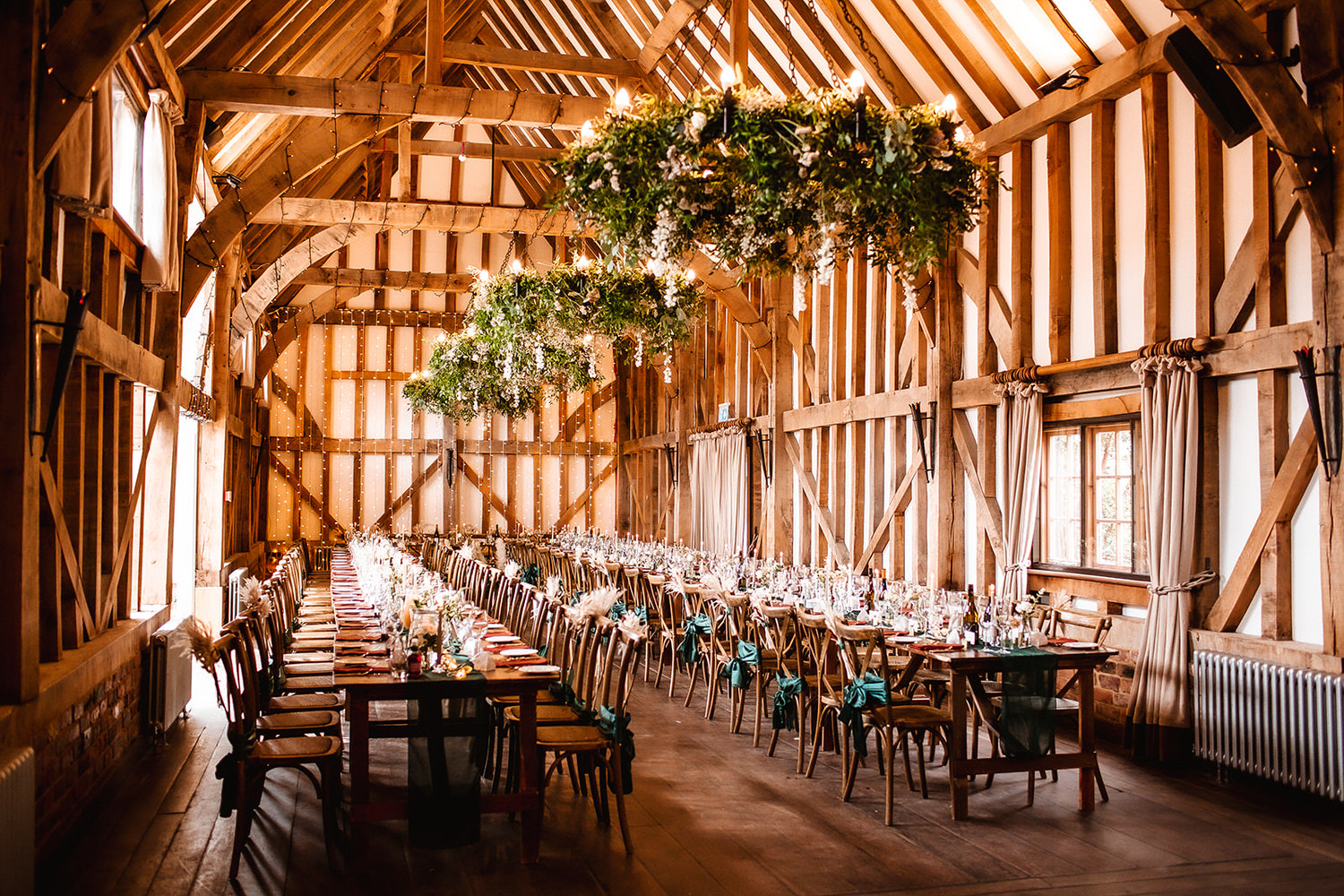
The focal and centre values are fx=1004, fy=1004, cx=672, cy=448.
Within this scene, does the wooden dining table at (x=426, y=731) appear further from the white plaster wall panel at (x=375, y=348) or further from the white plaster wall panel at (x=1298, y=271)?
the white plaster wall panel at (x=375, y=348)

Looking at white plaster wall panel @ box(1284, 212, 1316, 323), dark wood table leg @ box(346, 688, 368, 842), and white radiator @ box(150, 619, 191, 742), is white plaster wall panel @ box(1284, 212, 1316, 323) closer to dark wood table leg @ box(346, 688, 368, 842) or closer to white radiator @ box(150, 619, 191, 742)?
dark wood table leg @ box(346, 688, 368, 842)

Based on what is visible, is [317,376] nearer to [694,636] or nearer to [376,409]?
[376,409]

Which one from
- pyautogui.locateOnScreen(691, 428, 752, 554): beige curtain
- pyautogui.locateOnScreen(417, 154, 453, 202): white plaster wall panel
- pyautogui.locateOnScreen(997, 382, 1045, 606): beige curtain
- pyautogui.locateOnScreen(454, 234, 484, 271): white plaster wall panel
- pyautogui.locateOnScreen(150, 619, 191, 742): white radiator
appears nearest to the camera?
pyautogui.locateOnScreen(150, 619, 191, 742): white radiator

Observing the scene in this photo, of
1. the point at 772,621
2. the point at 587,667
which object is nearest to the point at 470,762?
the point at 587,667

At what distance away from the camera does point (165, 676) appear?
22.1 feet

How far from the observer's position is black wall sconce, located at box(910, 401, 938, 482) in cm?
876

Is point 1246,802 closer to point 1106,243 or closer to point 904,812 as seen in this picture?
point 904,812

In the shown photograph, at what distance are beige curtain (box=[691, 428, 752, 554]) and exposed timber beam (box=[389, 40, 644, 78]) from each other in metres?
4.62

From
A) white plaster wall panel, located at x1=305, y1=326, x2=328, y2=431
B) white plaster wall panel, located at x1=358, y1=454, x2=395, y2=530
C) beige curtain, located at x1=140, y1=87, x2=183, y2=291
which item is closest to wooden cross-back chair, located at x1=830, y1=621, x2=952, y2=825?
beige curtain, located at x1=140, y1=87, x2=183, y2=291

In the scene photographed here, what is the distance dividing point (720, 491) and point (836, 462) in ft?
9.83

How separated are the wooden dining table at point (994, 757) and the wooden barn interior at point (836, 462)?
0.11 ft

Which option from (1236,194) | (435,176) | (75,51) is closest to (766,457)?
(1236,194)

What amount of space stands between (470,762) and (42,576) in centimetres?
247

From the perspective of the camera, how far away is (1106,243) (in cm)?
710
